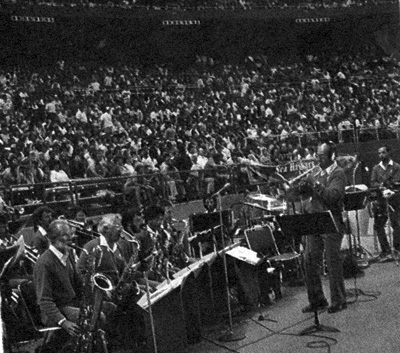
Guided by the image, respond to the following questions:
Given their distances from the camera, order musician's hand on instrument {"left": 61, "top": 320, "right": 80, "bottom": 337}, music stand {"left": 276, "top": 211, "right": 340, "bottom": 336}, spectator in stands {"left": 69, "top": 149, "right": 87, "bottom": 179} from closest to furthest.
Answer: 1. musician's hand on instrument {"left": 61, "top": 320, "right": 80, "bottom": 337}
2. music stand {"left": 276, "top": 211, "right": 340, "bottom": 336}
3. spectator in stands {"left": 69, "top": 149, "right": 87, "bottom": 179}

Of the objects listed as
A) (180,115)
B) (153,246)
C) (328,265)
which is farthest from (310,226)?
(180,115)

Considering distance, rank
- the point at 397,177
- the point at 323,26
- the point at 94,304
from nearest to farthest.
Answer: the point at 94,304 → the point at 397,177 → the point at 323,26

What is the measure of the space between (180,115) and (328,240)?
1190 centimetres

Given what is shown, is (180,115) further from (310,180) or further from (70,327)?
(70,327)

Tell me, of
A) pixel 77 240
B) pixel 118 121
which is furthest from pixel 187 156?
pixel 77 240

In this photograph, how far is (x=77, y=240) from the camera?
282 inches

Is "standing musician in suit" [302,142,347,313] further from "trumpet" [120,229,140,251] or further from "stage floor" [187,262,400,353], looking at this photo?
"trumpet" [120,229,140,251]

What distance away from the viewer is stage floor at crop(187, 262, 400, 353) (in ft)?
18.3

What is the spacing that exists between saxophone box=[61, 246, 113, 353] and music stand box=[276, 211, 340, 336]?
5.58 feet

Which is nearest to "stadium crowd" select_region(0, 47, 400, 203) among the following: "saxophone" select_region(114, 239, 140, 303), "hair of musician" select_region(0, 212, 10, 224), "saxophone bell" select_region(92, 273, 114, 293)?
"hair of musician" select_region(0, 212, 10, 224)

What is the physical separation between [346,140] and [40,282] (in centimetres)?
1395

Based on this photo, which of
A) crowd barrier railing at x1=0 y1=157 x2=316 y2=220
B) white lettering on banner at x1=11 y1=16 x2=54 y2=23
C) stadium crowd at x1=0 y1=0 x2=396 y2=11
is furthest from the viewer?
stadium crowd at x1=0 y1=0 x2=396 y2=11

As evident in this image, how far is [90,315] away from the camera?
16.7 feet

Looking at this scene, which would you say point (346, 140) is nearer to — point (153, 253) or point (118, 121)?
point (118, 121)
